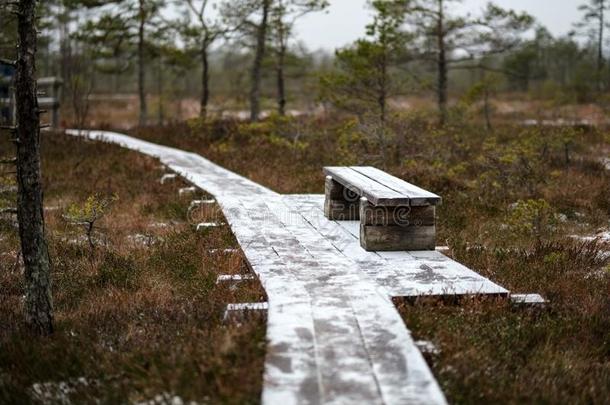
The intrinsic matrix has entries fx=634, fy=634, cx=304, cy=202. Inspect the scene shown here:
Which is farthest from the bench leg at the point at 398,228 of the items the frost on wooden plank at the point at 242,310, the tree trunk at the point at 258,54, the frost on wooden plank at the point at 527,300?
the tree trunk at the point at 258,54

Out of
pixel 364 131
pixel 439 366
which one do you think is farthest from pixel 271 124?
pixel 439 366

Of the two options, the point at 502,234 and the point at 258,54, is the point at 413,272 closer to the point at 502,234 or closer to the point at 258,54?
the point at 502,234

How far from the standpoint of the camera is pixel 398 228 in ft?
22.5

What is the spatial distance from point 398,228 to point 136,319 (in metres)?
2.94

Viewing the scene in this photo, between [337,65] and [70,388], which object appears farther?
[337,65]

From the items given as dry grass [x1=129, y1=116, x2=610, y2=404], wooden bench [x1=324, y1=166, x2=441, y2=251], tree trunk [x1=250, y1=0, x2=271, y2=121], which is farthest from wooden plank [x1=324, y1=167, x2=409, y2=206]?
tree trunk [x1=250, y1=0, x2=271, y2=121]

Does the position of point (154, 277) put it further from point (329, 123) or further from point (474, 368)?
point (329, 123)

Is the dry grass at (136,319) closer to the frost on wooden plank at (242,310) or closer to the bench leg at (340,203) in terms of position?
the frost on wooden plank at (242,310)

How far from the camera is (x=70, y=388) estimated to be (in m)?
4.09

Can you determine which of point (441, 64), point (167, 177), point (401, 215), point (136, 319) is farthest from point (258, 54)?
point (136, 319)

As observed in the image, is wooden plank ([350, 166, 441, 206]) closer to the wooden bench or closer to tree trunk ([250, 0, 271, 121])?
the wooden bench

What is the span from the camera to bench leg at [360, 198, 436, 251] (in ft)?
22.4

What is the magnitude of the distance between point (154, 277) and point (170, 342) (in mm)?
2201

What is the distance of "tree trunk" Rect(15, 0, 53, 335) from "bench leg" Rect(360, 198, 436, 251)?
328 centimetres
